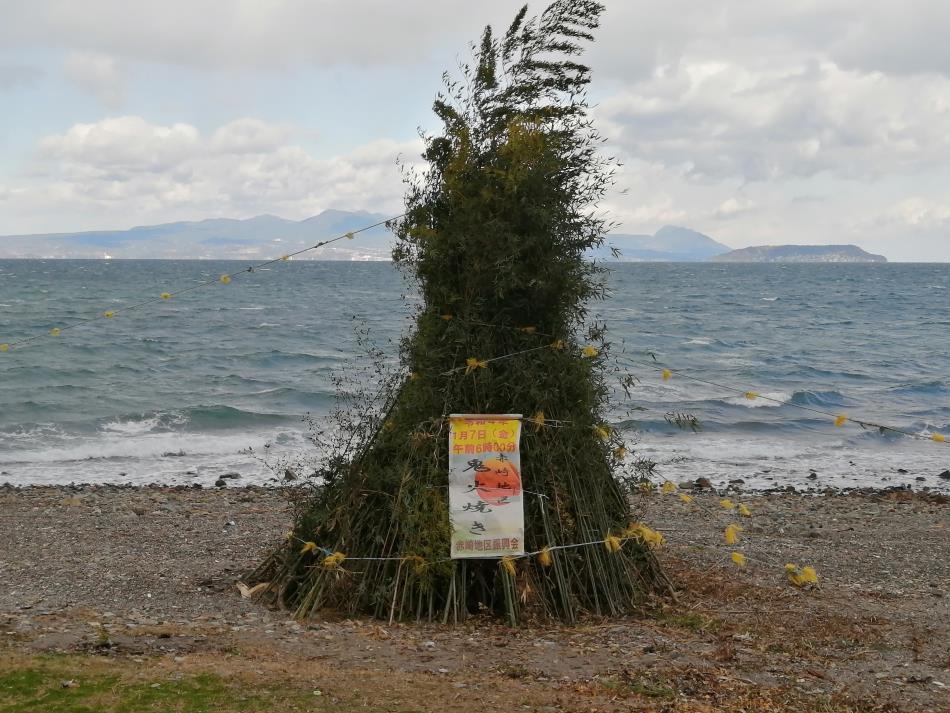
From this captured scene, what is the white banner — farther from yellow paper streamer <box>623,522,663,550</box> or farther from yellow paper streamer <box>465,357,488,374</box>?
yellow paper streamer <box>623,522,663,550</box>

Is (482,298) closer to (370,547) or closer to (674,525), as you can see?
(370,547)

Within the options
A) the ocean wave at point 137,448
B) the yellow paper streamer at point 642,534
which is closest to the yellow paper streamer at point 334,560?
the yellow paper streamer at point 642,534

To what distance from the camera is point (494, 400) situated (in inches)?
298

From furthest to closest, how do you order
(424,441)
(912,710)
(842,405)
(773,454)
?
1. (842,405)
2. (773,454)
3. (424,441)
4. (912,710)

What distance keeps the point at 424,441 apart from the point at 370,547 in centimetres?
89

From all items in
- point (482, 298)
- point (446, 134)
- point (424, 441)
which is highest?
point (446, 134)

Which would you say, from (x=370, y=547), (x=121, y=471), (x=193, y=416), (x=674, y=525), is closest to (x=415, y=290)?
(x=370, y=547)

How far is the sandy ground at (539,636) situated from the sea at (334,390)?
6.16 ft

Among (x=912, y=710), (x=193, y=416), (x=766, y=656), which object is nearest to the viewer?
(x=912, y=710)

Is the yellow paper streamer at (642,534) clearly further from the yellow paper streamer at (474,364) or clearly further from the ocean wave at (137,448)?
the ocean wave at (137,448)

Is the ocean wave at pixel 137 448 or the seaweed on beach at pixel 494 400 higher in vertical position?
the seaweed on beach at pixel 494 400

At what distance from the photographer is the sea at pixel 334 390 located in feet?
65.8

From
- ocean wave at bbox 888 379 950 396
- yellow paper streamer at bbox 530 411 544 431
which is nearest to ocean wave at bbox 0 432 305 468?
yellow paper streamer at bbox 530 411 544 431

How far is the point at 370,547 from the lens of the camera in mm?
7555
